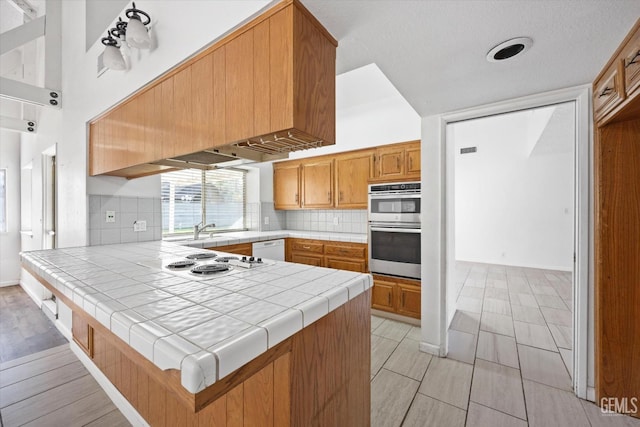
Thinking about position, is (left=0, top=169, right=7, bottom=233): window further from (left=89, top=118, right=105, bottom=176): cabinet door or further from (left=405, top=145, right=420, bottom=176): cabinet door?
(left=405, top=145, right=420, bottom=176): cabinet door

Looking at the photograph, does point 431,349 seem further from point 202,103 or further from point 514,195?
point 514,195

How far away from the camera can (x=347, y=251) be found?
11.2 feet

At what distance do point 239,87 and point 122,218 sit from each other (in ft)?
6.72

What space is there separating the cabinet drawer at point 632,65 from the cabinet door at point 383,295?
2351 mm

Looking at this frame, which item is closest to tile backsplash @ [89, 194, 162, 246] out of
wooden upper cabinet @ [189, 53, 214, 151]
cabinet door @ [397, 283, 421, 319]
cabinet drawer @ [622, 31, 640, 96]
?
wooden upper cabinet @ [189, 53, 214, 151]

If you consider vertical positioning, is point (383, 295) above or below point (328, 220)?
below

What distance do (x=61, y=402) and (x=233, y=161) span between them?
2059mm

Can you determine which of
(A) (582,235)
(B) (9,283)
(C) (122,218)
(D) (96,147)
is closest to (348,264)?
(A) (582,235)

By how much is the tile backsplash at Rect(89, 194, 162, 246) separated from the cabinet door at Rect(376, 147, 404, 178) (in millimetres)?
2602

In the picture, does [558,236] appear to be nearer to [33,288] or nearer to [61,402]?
[61,402]

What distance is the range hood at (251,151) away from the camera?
1.27 meters

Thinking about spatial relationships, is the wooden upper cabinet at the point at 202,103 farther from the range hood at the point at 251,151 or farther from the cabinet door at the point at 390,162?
the cabinet door at the point at 390,162

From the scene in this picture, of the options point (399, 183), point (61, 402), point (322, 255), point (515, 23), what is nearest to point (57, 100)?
point (61, 402)

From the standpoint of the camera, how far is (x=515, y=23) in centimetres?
119
